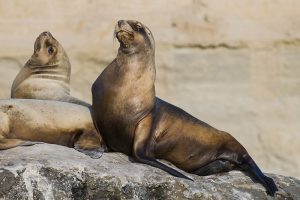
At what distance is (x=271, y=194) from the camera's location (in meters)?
8.39

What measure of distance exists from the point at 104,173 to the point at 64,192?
0.33 metres

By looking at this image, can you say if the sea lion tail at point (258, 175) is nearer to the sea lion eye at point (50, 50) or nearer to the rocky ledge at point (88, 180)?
the rocky ledge at point (88, 180)

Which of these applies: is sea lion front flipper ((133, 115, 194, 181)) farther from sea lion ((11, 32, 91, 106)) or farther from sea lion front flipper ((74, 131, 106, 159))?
sea lion ((11, 32, 91, 106))

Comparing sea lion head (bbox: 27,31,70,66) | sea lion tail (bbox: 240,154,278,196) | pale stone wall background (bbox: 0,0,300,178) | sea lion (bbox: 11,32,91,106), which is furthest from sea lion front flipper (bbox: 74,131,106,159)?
pale stone wall background (bbox: 0,0,300,178)

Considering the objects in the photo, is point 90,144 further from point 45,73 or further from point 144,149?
point 45,73

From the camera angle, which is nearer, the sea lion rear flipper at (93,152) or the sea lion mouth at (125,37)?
the sea lion rear flipper at (93,152)

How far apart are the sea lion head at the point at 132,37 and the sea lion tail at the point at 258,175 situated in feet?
3.66

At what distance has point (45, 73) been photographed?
34.1 ft

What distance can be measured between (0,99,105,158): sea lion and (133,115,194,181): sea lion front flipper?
0.26m

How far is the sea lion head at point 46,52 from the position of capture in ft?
34.1

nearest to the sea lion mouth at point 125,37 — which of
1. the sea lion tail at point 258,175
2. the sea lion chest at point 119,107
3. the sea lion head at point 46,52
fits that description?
the sea lion chest at point 119,107

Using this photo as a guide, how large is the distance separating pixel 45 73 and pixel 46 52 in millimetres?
191

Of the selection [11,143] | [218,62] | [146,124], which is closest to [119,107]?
[146,124]

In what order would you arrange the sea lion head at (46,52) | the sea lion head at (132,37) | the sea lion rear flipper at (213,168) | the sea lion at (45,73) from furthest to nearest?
1. the sea lion head at (46,52)
2. the sea lion at (45,73)
3. the sea lion rear flipper at (213,168)
4. the sea lion head at (132,37)
